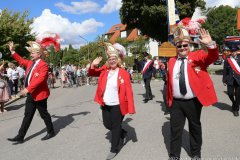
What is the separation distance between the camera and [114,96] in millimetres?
5207

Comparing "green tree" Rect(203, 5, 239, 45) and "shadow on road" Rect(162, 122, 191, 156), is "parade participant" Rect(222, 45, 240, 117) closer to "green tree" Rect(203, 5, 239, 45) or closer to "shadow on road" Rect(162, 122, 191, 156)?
"shadow on road" Rect(162, 122, 191, 156)

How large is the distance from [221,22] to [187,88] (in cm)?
5174

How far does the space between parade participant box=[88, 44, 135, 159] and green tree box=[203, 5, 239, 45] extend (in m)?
47.6

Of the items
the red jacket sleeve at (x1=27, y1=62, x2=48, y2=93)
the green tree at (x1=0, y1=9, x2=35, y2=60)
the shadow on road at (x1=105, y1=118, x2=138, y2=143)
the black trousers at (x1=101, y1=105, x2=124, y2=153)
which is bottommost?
the shadow on road at (x1=105, y1=118, x2=138, y2=143)

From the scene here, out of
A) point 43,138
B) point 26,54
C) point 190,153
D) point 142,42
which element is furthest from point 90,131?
point 142,42

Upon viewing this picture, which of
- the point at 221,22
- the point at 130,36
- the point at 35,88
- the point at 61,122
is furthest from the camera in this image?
the point at 130,36

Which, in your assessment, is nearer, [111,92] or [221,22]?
[111,92]

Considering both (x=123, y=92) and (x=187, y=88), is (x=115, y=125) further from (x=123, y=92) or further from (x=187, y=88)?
(x=187, y=88)

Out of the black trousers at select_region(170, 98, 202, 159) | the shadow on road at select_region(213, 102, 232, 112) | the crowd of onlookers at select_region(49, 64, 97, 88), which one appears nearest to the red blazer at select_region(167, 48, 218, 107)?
the black trousers at select_region(170, 98, 202, 159)

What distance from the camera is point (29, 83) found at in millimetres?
6238

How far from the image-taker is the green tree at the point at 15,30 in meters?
22.5

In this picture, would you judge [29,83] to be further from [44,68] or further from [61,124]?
[61,124]

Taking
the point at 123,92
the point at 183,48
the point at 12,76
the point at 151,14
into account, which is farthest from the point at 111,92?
the point at 151,14

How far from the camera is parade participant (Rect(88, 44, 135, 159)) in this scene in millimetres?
5168
